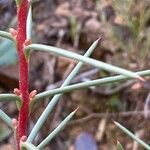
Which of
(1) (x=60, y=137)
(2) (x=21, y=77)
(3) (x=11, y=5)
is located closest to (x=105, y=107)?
(1) (x=60, y=137)

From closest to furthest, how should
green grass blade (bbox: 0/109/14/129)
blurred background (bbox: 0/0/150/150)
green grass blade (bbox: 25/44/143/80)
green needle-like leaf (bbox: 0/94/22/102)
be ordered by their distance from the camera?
green grass blade (bbox: 25/44/143/80)
green needle-like leaf (bbox: 0/94/22/102)
green grass blade (bbox: 0/109/14/129)
blurred background (bbox: 0/0/150/150)

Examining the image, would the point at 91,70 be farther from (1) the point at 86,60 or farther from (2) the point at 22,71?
(1) the point at 86,60

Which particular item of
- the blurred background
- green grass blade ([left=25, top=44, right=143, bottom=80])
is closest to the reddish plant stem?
green grass blade ([left=25, top=44, right=143, bottom=80])

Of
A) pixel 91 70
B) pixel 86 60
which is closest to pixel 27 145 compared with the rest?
pixel 86 60

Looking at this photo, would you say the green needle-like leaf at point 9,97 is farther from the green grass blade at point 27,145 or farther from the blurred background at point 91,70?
the blurred background at point 91,70

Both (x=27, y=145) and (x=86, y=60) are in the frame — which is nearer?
(x=86, y=60)

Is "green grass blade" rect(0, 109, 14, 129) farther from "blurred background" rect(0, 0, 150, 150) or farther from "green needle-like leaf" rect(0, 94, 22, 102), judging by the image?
"blurred background" rect(0, 0, 150, 150)

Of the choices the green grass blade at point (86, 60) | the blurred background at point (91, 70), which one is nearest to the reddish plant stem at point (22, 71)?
the green grass blade at point (86, 60)
